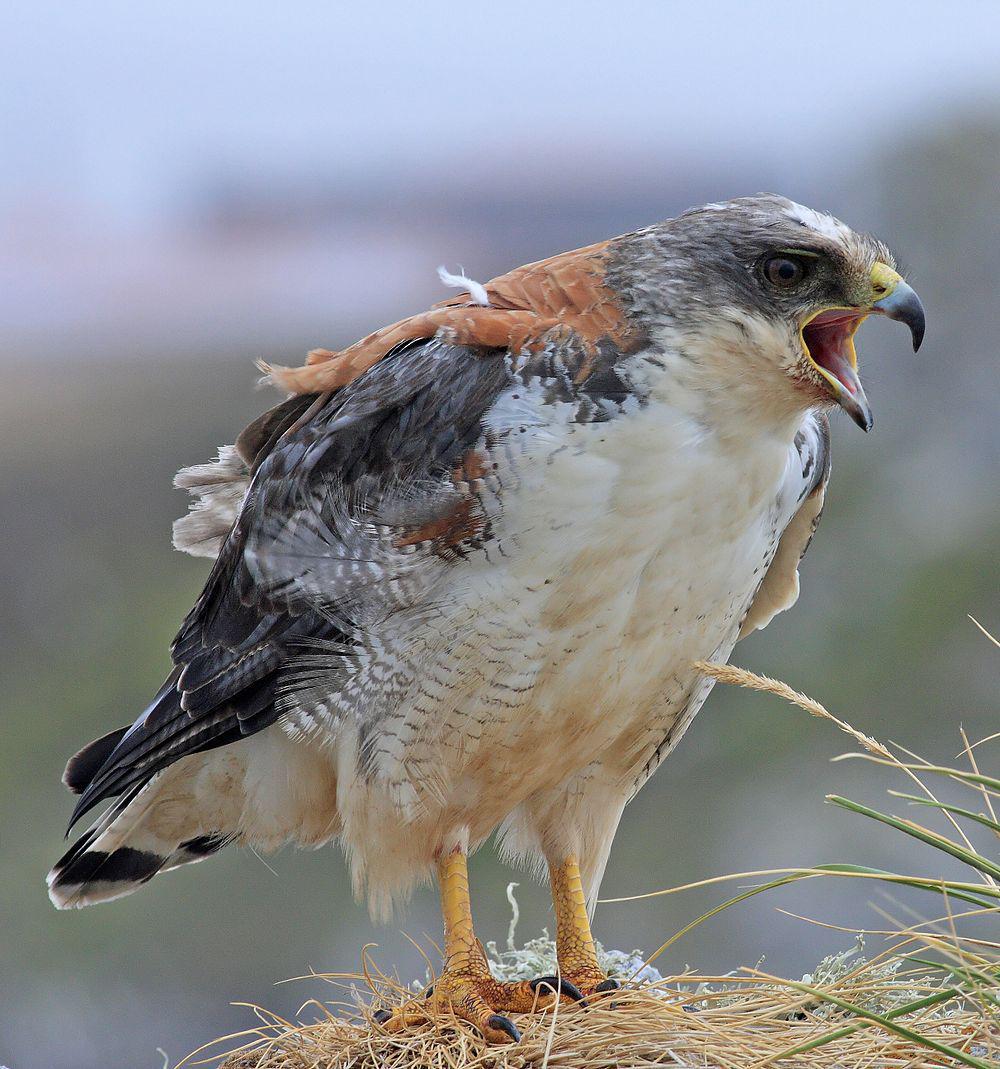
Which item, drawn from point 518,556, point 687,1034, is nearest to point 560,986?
point 687,1034

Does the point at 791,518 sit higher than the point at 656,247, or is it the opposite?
the point at 656,247

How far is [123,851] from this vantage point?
377 centimetres

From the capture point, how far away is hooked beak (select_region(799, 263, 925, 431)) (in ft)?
9.17

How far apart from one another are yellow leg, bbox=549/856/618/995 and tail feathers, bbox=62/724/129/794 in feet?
3.85

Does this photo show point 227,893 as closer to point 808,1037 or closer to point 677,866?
point 677,866

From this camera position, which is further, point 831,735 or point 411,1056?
point 831,735

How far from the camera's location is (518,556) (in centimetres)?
285

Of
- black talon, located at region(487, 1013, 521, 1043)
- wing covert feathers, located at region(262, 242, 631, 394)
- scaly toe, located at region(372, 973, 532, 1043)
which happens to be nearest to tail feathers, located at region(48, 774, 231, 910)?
scaly toe, located at region(372, 973, 532, 1043)

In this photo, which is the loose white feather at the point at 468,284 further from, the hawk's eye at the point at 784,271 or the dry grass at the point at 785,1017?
the dry grass at the point at 785,1017

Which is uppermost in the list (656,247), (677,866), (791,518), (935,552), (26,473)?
(656,247)

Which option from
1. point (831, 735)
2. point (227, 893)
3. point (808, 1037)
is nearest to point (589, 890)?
point (808, 1037)

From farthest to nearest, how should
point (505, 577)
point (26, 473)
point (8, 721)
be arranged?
1. point (26, 473)
2. point (8, 721)
3. point (505, 577)

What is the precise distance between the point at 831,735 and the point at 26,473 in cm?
1054

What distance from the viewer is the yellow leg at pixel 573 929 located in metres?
3.39
